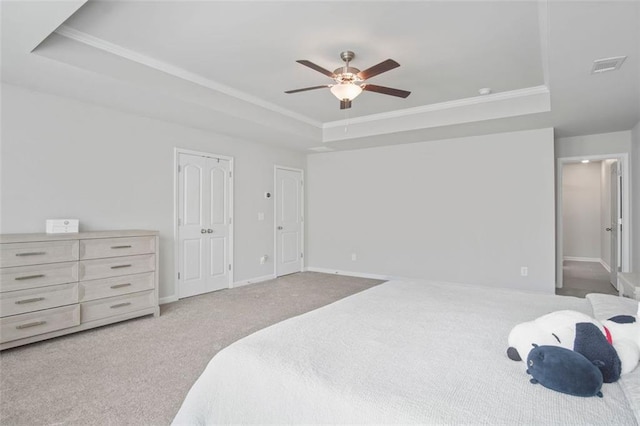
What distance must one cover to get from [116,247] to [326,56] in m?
2.84

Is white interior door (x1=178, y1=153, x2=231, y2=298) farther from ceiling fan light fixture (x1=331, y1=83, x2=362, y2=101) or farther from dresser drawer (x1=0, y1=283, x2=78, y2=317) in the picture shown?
ceiling fan light fixture (x1=331, y1=83, x2=362, y2=101)

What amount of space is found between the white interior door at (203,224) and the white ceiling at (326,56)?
0.66 meters

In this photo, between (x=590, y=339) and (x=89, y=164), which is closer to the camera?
(x=590, y=339)

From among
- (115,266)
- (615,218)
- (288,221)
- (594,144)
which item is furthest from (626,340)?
(288,221)

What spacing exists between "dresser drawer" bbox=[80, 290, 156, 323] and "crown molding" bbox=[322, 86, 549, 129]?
12.2 ft

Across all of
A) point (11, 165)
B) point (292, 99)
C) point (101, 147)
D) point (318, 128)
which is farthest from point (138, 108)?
point (318, 128)

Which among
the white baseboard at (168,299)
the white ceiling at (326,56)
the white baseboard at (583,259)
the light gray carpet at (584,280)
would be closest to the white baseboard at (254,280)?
the white baseboard at (168,299)

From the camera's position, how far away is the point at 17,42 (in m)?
2.52

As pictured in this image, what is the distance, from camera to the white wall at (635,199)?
458cm

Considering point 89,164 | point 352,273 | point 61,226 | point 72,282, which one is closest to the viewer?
point 72,282

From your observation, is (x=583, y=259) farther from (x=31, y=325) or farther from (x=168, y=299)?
(x=31, y=325)

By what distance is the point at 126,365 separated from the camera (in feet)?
8.81

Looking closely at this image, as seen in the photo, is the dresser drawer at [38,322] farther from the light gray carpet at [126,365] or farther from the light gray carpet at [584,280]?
the light gray carpet at [584,280]

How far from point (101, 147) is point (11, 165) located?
0.84m
